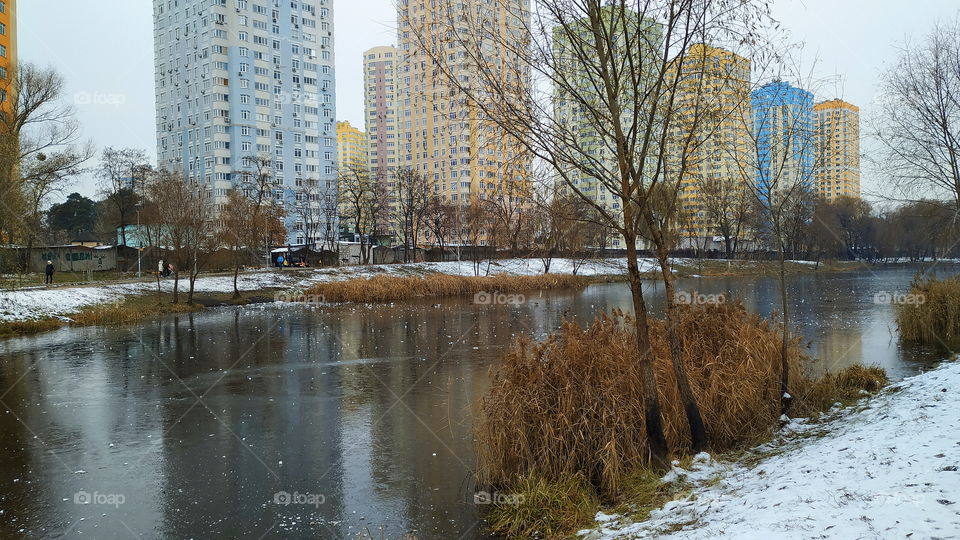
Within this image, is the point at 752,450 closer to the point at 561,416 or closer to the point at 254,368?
the point at 561,416

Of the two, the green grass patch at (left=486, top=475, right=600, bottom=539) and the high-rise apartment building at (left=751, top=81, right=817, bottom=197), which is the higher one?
the high-rise apartment building at (left=751, top=81, right=817, bottom=197)

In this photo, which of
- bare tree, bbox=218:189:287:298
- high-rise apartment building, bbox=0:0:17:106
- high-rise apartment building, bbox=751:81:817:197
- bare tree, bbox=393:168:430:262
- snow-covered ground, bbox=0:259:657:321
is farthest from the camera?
bare tree, bbox=393:168:430:262

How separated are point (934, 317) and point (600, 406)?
13950 mm

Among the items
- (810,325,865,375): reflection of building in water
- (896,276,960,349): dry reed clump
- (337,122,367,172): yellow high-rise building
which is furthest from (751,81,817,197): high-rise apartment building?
(337,122,367,172): yellow high-rise building

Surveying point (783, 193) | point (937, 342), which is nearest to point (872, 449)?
point (783, 193)

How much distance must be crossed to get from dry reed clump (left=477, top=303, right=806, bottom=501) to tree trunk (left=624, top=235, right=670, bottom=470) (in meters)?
0.13

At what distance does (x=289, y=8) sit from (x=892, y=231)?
90.7 meters

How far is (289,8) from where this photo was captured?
304 feet

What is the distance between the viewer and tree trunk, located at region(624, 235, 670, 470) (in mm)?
6578

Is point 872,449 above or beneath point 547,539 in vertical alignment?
above

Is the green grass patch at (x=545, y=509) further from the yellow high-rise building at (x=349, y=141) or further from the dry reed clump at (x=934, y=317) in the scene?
the yellow high-rise building at (x=349, y=141)

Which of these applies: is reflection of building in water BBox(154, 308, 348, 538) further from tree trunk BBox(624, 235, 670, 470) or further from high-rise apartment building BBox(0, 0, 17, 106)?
high-rise apartment building BBox(0, 0, 17, 106)

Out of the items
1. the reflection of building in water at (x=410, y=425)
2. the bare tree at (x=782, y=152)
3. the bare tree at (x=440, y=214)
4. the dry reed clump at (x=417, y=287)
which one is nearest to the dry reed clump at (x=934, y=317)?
the bare tree at (x=782, y=152)

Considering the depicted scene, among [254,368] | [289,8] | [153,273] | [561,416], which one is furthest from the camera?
[289,8]
